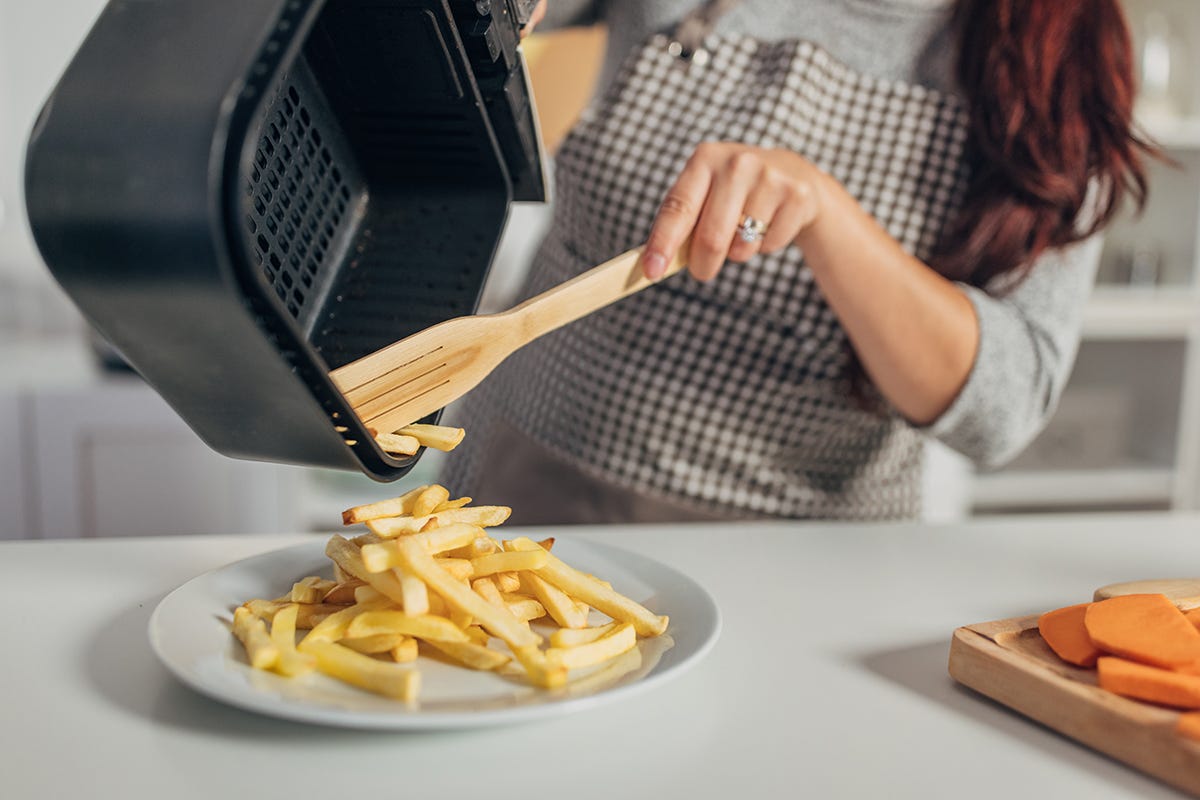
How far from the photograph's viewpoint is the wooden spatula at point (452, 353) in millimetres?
669

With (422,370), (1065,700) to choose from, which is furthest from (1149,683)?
(422,370)

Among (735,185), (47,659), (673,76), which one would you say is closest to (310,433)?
(47,659)

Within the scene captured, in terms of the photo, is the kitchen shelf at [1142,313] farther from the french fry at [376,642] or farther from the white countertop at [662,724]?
the french fry at [376,642]

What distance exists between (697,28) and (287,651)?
0.95 metres

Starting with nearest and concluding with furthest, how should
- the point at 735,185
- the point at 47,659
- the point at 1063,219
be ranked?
the point at 47,659 < the point at 735,185 < the point at 1063,219

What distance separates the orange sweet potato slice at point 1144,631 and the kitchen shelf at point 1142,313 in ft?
7.23

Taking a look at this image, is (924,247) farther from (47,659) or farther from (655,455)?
(47,659)

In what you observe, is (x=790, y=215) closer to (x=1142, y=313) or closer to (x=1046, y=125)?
(x=1046, y=125)

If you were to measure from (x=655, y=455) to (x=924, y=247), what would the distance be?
399 mm

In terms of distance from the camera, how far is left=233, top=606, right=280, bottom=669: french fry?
0.59 meters

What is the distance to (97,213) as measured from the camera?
0.51m

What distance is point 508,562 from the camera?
68 centimetres

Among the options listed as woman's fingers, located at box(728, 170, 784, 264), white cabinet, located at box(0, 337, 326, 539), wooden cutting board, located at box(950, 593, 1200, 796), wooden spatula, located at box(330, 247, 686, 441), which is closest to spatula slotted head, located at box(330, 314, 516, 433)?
wooden spatula, located at box(330, 247, 686, 441)

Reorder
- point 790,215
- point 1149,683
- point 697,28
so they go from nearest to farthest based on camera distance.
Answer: point 1149,683 < point 790,215 < point 697,28
